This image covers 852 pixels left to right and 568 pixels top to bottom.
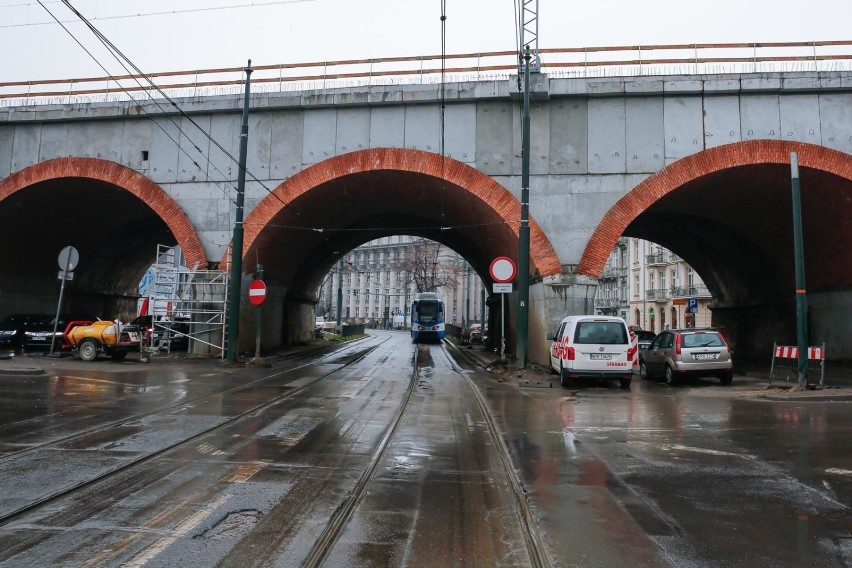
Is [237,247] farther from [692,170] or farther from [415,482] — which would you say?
[415,482]

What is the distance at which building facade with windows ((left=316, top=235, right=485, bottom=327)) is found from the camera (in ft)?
321

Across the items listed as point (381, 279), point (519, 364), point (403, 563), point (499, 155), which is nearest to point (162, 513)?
point (403, 563)

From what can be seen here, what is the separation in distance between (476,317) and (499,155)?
82983mm

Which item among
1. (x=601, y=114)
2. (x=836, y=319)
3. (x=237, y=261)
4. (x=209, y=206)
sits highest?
(x=601, y=114)

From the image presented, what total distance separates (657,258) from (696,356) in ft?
144

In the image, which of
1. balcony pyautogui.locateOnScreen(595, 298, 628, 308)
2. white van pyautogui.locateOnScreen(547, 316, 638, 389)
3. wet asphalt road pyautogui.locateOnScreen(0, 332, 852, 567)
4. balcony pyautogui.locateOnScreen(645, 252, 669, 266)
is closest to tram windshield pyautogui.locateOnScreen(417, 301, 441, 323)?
balcony pyautogui.locateOnScreen(645, 252, 669, 266)

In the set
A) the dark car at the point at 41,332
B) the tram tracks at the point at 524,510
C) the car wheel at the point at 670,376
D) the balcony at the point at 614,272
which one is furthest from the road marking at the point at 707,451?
the balcony at the point at 614,272

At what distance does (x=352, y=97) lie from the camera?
20000mm

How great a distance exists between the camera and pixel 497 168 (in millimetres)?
19344

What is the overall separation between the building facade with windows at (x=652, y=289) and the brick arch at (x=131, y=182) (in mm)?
34703

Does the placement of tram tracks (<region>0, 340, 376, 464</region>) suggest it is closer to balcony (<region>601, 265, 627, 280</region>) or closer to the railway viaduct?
the railway viaduct

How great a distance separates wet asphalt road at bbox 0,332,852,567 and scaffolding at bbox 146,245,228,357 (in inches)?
347

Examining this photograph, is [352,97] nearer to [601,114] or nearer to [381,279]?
[601,114]

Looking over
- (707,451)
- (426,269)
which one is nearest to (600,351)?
(707,451)
